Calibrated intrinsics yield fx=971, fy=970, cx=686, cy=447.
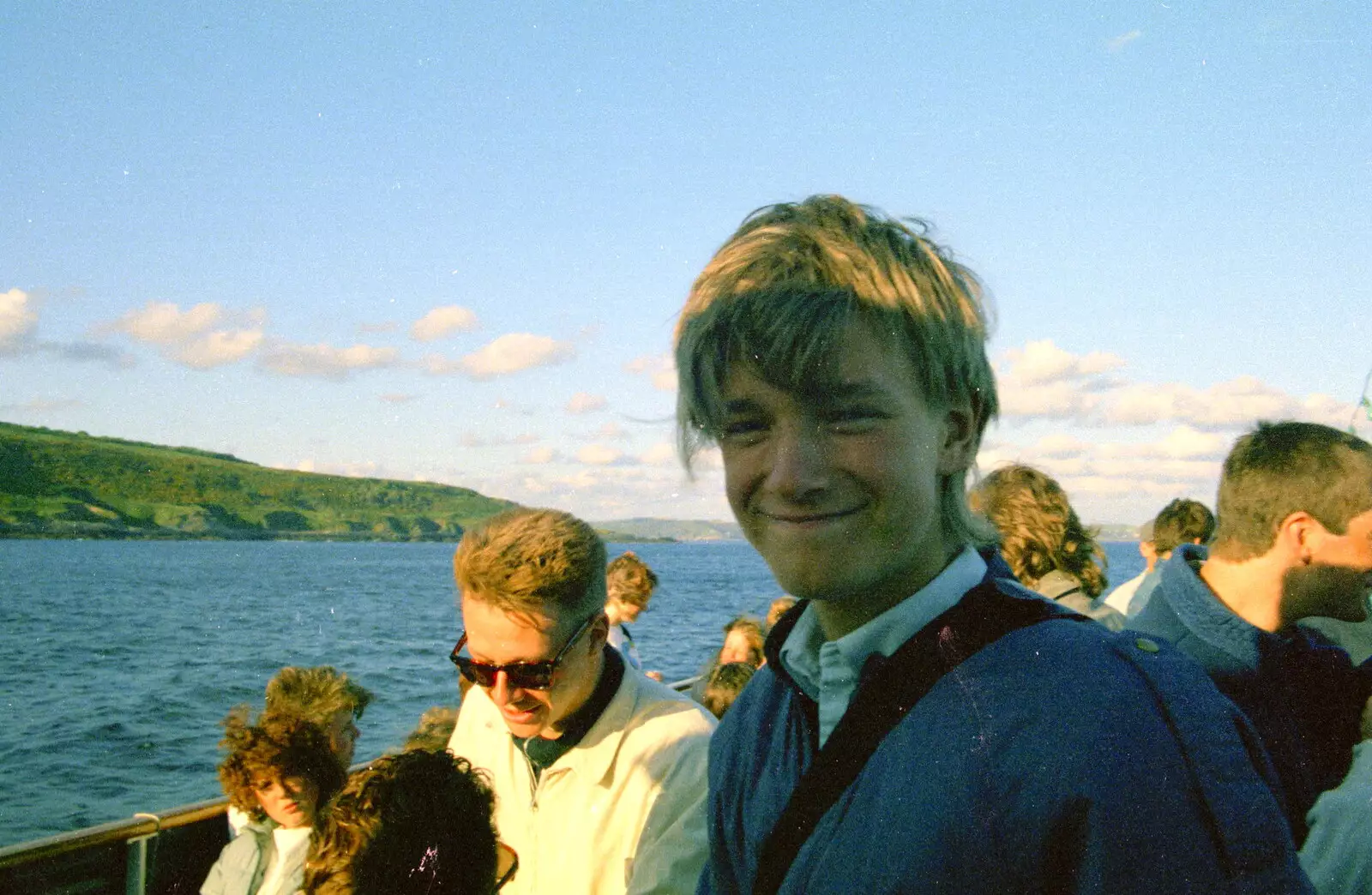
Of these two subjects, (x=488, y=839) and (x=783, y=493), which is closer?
(x=783, y=493)

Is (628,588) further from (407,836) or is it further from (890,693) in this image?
(890,693)

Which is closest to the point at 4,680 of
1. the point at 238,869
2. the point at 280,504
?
the point at 238,869

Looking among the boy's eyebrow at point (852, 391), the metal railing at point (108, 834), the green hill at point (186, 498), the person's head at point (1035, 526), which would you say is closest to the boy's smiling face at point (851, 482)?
the boy's eyebrow at point (852, 391)

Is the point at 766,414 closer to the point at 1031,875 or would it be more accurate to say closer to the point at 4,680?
the point at 1031,875

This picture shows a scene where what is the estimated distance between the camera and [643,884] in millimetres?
2416

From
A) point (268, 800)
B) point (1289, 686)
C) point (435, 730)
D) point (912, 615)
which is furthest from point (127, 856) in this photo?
point (1289, 686)

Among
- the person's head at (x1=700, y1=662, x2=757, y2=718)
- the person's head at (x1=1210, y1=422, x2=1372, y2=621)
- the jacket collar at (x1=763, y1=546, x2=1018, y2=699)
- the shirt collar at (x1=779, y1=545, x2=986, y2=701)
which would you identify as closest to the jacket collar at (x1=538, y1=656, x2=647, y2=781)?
the jacket collar at (x1=763, y1=546, x2=1018, y2=699)

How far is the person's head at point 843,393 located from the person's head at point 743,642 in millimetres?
4884

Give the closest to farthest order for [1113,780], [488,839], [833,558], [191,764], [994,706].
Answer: [1113,780] → [994,706] → [833,558] → [488,839] → [191,764]

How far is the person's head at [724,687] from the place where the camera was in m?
4.98

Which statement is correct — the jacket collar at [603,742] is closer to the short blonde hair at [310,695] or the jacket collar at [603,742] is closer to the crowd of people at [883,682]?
the crowd of people at [883,682]

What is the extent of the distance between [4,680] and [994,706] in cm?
4332

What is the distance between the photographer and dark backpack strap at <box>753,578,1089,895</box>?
49.8 inches

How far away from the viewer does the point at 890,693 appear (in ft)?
4.20
